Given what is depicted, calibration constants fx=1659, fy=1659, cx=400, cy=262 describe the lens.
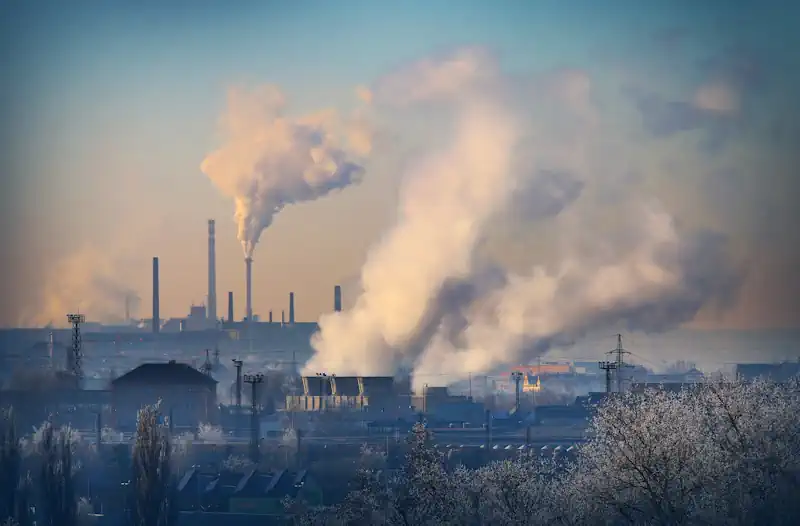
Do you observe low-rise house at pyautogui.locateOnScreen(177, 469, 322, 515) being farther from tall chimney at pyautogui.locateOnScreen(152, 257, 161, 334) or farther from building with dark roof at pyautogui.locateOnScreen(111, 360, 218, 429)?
tall chimney at pyautogui.locateOnScreen(152, 257, 161, 334)

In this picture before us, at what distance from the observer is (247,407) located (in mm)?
60125

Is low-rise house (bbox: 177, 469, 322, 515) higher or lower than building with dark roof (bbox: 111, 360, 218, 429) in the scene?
lower

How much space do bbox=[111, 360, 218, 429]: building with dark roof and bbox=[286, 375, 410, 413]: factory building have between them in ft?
11.0

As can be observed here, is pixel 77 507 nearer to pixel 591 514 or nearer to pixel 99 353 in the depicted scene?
pixel 591 514

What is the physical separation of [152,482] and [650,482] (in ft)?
40.9

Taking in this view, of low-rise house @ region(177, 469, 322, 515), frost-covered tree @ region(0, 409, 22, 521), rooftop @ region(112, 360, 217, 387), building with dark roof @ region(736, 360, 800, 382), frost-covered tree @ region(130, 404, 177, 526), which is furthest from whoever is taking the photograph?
building with dark roof @ region(736, 360, 800, 382)

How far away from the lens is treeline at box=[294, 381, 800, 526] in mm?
20078

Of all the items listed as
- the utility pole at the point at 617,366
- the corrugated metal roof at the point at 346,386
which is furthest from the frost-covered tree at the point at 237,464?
the corrugated metal roof at the point at 346,386

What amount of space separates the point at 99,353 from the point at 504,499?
79651 mm

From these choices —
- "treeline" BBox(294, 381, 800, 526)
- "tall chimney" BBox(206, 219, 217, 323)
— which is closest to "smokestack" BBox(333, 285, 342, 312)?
"tall chimney" BBox(206, 219, 217, 323)

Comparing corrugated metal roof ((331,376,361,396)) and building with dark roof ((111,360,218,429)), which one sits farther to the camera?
corrugated metal roof ((331,376,361,396))

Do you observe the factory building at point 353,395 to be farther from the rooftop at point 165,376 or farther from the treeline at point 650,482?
the treeline at point 650,482

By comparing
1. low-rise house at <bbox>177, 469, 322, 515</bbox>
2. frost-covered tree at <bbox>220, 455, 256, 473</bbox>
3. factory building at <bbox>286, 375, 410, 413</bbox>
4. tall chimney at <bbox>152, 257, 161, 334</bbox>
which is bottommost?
low-rise house at <bbox>177, 469, 322, 515</bbox>

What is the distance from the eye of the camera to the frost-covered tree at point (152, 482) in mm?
30250
